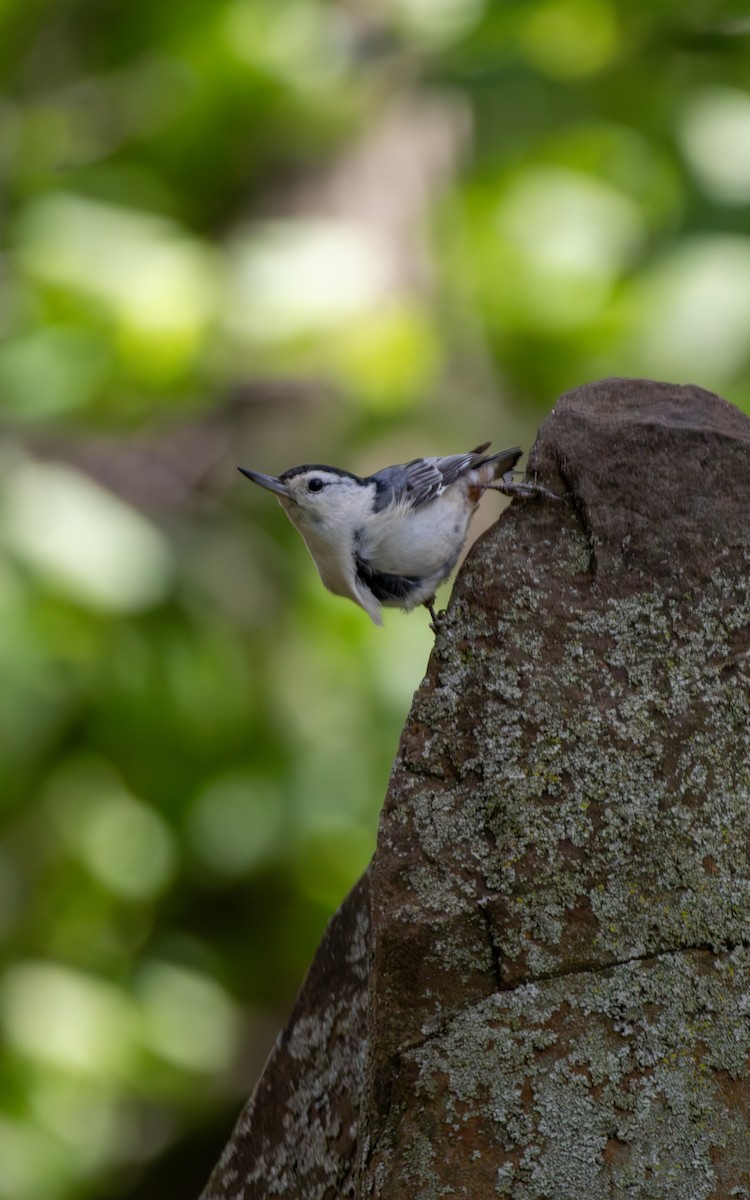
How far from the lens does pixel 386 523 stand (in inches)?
114

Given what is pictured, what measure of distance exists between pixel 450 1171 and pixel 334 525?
1442 millimetres

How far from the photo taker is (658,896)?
1.87 m

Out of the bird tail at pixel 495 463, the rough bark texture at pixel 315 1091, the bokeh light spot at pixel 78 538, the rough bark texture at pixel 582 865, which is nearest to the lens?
the rough bark texture at pixel 582 865

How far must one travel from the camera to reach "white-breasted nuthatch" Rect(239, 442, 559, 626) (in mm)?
2885

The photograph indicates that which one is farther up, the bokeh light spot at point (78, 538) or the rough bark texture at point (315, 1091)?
the bokeh light spot at point (78, 538)

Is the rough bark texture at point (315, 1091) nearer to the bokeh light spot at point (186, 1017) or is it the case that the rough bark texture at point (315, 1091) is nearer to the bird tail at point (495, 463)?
the bird tail at point (495, 463)

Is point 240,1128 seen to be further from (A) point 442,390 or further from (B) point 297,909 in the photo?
(A) point 442,390

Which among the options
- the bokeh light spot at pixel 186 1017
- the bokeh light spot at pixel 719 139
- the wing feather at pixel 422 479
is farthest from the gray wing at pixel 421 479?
the bokeh light spot at pixel 186 1017

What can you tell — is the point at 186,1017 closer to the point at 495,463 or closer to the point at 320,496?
the point at 320,496

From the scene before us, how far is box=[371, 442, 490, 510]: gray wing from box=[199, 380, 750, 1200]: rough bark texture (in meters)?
0.79

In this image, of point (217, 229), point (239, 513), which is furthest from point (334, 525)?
point (217, 229)

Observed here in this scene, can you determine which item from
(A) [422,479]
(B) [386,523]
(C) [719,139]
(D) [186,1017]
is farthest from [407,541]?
(D) [186,1017]

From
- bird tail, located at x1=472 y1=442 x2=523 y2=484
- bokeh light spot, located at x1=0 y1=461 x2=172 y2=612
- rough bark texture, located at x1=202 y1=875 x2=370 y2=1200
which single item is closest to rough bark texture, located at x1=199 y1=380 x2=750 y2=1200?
rough bark texture, located at x1=202 y1=875 x2=370 y2=1200

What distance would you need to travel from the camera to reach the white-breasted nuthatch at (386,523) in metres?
2.88
